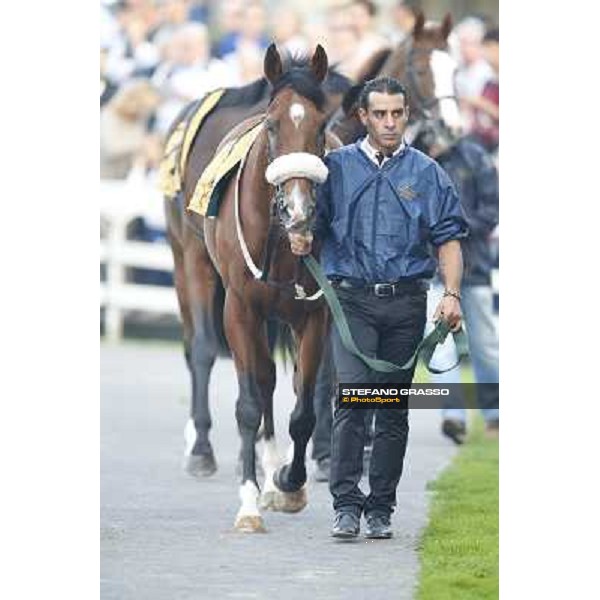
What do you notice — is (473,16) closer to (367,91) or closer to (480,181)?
(480,181)

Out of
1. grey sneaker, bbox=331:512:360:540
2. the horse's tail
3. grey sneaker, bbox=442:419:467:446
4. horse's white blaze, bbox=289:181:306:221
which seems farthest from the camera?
grey sneaker, bbox=442:419:467:446

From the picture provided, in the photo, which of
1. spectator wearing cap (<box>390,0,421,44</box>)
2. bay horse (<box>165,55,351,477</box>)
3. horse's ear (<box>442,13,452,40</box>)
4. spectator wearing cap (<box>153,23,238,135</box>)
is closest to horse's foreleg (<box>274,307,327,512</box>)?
bay horse (<box>165,55,351,477</box>)

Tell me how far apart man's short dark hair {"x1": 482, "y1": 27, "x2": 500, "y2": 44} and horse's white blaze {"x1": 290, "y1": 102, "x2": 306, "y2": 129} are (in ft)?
2.89

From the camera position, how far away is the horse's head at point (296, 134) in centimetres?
998

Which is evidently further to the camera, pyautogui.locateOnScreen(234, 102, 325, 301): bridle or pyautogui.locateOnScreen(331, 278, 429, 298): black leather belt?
pyautogui.locateOnScreen(234, 102, 325, 301): bridle

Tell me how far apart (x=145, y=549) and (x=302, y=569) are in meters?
0.72

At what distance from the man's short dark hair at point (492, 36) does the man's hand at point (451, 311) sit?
111cm

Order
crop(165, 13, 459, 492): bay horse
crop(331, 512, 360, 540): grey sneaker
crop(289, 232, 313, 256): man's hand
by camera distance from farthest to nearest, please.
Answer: crop(165, 13, 459, 492): bay horse, crop(331, 512, 360, 540): grey sneaker, crop(289, 232, 313, 256): man's hand

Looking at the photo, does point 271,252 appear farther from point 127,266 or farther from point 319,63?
point 127,266

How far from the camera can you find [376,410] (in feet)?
33.9

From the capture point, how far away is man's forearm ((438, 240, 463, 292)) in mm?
10125

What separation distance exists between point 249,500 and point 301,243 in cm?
118

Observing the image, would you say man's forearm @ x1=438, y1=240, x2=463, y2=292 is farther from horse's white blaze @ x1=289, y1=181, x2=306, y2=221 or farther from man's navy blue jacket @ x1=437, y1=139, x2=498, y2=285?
man's navy blue jacket @ x1=437, y1=139, x2=498, y2=285

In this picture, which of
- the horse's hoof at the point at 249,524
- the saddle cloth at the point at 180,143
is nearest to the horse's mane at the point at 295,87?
Result: the saddle cloth at the point at 180,143
